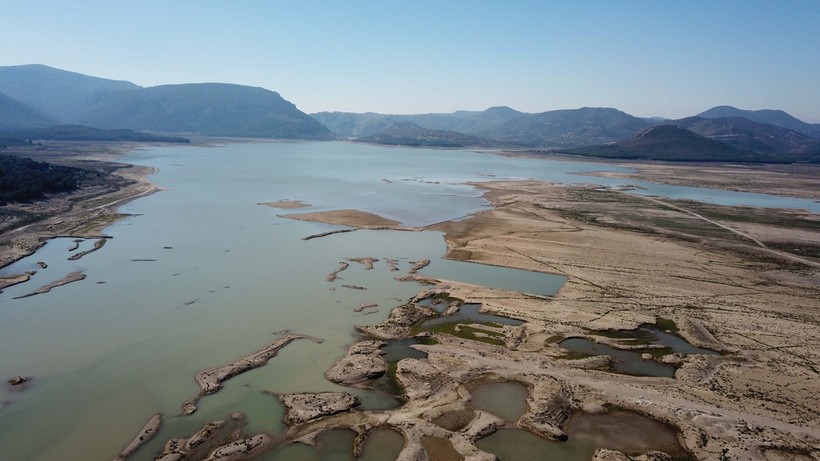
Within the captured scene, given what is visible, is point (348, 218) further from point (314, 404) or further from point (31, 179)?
point (31, 179)

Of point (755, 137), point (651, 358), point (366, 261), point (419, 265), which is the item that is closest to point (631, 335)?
point (651, 358)

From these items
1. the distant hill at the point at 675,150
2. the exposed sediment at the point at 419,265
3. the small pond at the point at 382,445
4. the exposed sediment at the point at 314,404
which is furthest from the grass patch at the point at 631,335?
the distant hill at the point at 675,150

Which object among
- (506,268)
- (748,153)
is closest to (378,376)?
(506,268)

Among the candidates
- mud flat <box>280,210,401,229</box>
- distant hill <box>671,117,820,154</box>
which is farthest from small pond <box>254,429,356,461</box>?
distant hill <box>671,117,820,154</box>

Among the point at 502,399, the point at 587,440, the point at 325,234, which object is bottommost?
the point at 587,440

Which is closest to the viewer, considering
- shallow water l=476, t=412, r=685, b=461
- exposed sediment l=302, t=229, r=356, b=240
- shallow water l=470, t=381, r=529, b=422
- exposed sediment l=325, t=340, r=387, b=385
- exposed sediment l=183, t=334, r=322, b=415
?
shallow water l=476, t=412, r=685, b=461

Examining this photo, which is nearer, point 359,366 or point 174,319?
point 359,366

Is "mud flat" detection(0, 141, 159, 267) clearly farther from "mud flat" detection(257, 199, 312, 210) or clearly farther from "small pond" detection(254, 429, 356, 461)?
"small pond" detection(254, 429, 356, 461)
